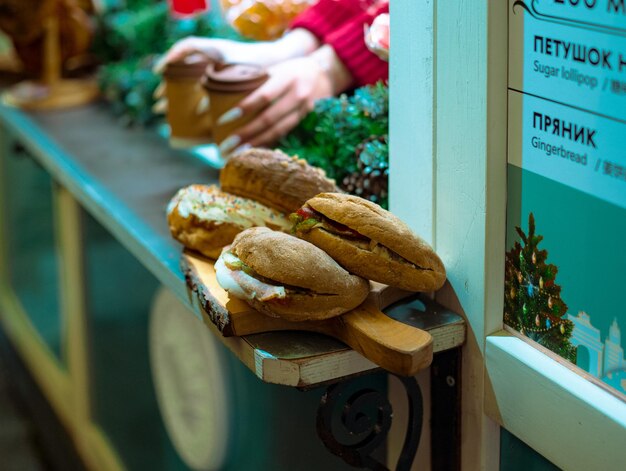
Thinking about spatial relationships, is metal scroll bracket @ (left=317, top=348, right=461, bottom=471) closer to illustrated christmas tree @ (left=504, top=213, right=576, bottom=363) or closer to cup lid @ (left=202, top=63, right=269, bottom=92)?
illustrated christmas tree @ (left=504, top=213, right=576, bottom=363)

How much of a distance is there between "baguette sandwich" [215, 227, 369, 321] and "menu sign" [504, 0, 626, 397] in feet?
0.62

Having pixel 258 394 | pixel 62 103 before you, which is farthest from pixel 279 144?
pixel 62 103


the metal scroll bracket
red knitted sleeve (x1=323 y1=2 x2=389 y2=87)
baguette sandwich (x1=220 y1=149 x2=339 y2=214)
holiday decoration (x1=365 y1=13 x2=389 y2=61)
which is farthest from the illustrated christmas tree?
red knitted sleeve (x1=323 y1=2 x2=389 y2=87)

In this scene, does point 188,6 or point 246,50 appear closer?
point 246,50

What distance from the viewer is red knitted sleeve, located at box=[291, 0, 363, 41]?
163 cm

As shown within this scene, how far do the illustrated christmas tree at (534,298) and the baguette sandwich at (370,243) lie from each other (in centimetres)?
8

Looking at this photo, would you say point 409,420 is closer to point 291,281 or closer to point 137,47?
point 291,281

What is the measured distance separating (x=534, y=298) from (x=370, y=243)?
0.61ft

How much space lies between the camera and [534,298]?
1016 mm

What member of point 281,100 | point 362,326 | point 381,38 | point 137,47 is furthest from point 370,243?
point 137,47

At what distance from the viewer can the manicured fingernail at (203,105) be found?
5.49ft

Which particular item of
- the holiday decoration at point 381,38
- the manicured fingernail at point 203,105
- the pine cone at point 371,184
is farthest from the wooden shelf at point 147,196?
the holiday decoration at point 381,38

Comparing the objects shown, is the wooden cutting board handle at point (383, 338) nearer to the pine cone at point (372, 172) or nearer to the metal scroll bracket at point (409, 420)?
the metal scroll bracket at point (409, 420)

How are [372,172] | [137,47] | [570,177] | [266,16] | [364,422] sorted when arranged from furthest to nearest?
1. [137,47]
2. [266,16]
3. [372,172]
4. [364,422]
5. [570,177]
